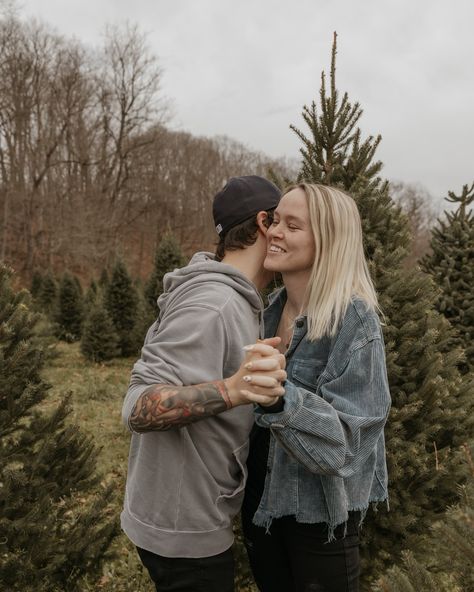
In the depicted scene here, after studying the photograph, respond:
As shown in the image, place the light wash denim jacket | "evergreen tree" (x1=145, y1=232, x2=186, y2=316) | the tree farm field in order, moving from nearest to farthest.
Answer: the light wash denim jacket → the tree farm field → "evergreen tree" (x1=145, y1=232, x2=186, y2=316)

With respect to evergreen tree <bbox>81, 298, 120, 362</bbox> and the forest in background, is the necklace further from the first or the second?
the forest in background

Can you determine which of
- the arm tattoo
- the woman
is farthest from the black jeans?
the arm tattoo

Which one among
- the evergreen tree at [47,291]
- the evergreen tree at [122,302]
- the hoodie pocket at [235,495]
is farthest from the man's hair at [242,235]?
the evergreen tree at [47,291]

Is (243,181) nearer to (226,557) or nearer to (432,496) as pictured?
(226,557)

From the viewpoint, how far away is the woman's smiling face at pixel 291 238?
6.31ft

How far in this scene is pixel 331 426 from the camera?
1524 mm

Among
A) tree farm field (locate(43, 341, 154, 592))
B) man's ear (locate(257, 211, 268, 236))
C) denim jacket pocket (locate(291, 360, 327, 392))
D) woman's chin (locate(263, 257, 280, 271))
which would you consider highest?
man's ear (locate(257, 211, 268, 236))

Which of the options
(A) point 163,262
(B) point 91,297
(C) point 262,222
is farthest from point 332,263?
(B) point 91,297

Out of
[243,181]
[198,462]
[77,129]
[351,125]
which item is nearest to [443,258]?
[351,125]

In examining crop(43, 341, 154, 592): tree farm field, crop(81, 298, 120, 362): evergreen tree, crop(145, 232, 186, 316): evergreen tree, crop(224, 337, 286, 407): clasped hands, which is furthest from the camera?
crop(145, 232, 186, 316): evergreen tree

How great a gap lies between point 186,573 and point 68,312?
1614 centimetres

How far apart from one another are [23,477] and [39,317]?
101cm

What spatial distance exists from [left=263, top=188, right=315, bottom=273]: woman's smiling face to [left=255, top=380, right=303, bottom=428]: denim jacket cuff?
631 mm

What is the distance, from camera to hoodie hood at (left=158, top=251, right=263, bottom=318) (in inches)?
71.9
